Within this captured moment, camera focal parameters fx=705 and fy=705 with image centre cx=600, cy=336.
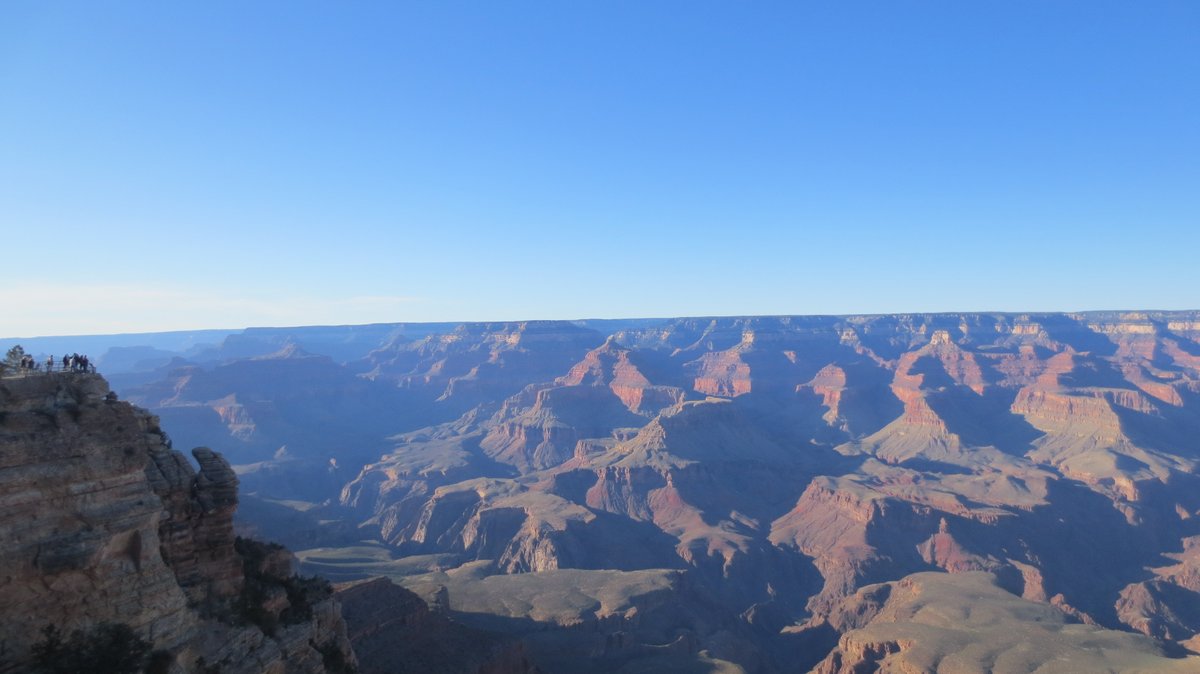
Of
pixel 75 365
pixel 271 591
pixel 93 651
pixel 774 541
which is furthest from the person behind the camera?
pixel 774 541

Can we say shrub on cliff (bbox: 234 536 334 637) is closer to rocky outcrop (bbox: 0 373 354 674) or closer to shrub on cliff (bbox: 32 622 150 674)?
rocky outcrop (bbox: 0 373 354 674)

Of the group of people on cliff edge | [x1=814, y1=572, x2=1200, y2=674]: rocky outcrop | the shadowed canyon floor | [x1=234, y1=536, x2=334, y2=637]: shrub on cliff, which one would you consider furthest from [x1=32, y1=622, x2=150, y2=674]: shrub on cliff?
[x1=814, y1=572, x2=1200, y2=674]: rocky outcrop

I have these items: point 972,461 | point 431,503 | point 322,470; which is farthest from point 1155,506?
point 322,470

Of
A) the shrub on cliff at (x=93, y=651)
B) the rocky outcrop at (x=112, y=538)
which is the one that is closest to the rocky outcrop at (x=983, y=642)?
the rocky outcrop at (x=112, y=538)

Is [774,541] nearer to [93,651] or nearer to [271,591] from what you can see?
[271,591]

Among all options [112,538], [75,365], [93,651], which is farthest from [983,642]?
[75,365]

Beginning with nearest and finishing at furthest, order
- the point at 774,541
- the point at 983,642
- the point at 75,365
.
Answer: the point at 75,365, the point at 983,642, the point at 774,541
